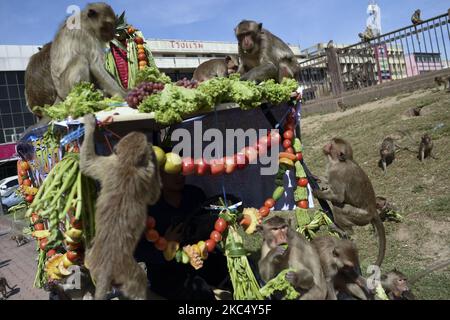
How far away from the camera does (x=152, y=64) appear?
4027mm

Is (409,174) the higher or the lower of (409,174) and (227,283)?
the higher

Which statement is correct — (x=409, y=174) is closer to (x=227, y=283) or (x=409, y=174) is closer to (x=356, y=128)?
(x=356, y=128)

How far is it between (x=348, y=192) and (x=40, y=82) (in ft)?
10.4

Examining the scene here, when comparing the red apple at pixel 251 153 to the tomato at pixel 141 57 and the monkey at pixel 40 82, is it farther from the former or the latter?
the monkey at pixel 40 82

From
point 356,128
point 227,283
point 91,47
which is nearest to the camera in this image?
point 91,47

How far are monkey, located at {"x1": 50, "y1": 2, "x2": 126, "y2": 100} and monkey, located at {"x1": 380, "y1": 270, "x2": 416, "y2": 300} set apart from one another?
8.38ft

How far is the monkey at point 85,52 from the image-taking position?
10.6 ft

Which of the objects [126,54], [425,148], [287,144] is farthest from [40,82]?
[425,148]

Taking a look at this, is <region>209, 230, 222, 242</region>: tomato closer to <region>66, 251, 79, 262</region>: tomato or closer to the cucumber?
the cucumber

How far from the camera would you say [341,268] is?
2756mm
